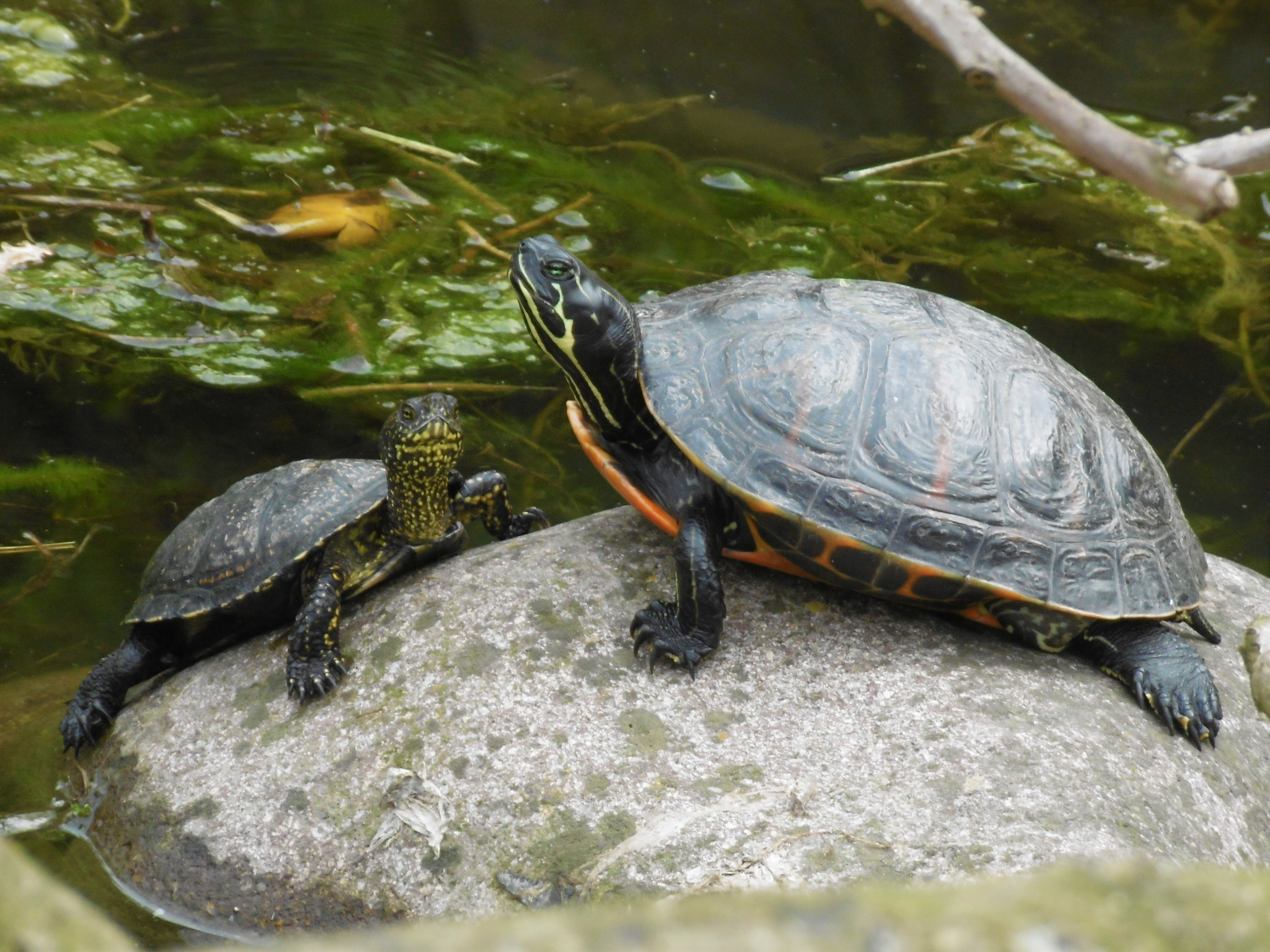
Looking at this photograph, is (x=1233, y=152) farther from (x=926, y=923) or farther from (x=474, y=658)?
(x=474, y=658)

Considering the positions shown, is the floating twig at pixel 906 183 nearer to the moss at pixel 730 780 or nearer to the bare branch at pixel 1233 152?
the bare branch at pixel 1233 152

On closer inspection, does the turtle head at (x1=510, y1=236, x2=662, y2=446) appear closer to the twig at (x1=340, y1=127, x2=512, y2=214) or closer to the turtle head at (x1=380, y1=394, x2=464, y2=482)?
the turtle head at (x1=380, y1=394, x2=464, y2=482)

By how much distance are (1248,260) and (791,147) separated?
113 inches

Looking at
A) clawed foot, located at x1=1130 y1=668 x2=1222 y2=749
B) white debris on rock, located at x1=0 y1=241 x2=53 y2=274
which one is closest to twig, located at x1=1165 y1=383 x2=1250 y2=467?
clawed foot, located at x1=1130 y1=668 x2=1222 y2=749

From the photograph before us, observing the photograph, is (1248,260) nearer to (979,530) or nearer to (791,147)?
(791,147)

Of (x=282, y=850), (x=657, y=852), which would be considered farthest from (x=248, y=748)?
(x=657, y=852)

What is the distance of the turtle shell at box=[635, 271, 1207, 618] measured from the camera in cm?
254

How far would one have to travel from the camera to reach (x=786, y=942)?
0.65 meters

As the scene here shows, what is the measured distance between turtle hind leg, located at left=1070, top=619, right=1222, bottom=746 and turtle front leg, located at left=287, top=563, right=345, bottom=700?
219 centimetres

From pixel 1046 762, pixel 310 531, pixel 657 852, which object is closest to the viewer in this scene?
pixel 657 852

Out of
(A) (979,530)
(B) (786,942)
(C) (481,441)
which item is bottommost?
(C) (481,441)

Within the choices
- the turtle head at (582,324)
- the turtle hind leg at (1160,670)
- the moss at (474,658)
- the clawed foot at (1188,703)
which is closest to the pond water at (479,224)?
the moss at (474,658)

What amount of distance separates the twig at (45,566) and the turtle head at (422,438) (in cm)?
173

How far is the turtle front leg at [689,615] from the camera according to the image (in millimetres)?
2561
